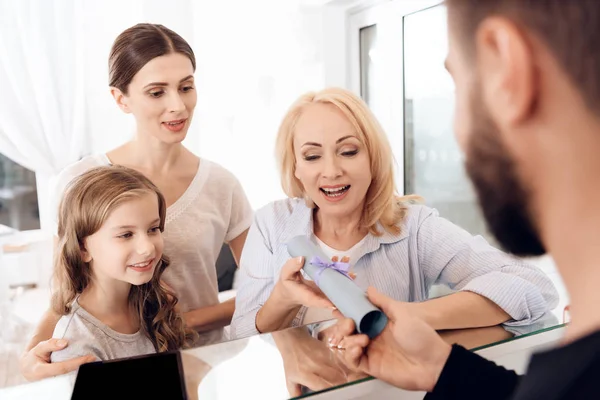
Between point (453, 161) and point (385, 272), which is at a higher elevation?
point (453, 161)

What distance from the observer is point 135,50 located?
1.13 metres

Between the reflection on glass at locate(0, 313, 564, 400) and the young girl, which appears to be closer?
the reflection on glass at locate(0, 313, 564, 400)

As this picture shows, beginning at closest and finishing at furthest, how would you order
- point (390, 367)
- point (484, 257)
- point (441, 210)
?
1. point (390, 367)
2. point (484, 257)
3. point (441, 210)

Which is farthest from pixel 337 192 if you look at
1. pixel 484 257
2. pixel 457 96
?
pixel 457 96

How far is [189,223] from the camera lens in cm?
123

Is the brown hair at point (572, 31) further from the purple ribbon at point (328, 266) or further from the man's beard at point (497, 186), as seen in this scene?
the purple ribbon at point (328, 266)

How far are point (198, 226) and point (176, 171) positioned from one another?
141 mm

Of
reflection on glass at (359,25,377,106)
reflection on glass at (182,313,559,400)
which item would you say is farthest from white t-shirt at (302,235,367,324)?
reflection on glass at (359,25,377,106)

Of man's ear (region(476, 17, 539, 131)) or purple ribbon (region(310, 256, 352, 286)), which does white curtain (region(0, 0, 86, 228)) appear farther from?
man's ear (region(476, 17, 539, 131))

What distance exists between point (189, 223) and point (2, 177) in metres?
1.52

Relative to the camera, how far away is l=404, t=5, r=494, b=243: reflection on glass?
2.11 meters

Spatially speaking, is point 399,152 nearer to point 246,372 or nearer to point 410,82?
point 410,82

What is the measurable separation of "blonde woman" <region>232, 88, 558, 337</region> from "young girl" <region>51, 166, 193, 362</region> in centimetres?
18

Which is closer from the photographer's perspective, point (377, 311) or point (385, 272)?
point (377, 311)
